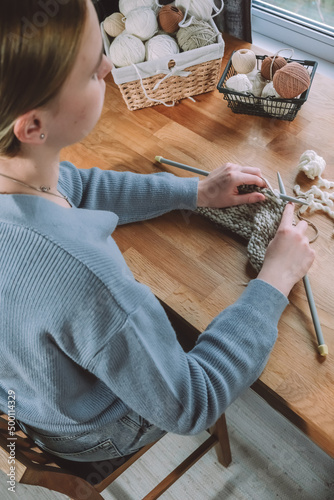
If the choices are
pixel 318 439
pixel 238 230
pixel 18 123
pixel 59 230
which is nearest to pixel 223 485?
pixel 318 439

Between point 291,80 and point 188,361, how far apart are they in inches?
25.6

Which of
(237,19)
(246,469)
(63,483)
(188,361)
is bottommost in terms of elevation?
(246,469)

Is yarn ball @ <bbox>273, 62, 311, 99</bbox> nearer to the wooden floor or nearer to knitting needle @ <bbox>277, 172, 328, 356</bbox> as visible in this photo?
knitting needle @ <bbox>277, 172, 328, 356</bbox>

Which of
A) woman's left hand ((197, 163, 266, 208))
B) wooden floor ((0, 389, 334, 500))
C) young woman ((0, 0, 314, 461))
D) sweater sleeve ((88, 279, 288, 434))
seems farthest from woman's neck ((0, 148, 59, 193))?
wooden floor ((0, 389, 334, 500))

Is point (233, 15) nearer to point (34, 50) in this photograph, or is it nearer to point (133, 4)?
point (133, 4)

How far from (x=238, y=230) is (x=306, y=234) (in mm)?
131

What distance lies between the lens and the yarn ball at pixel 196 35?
3.44 feet

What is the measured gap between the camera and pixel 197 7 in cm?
105

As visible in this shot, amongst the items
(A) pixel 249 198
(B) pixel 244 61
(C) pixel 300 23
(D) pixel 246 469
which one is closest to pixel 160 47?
(B) pixel 244 61

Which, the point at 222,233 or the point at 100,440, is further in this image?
the point at 222,233

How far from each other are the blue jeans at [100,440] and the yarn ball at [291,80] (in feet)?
2.41

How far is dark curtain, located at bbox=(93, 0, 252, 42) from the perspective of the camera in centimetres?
125

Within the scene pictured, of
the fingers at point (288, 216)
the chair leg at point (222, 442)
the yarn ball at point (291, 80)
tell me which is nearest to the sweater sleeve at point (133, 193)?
the fingers at point (288, 216)

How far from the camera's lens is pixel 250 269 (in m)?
0.83
